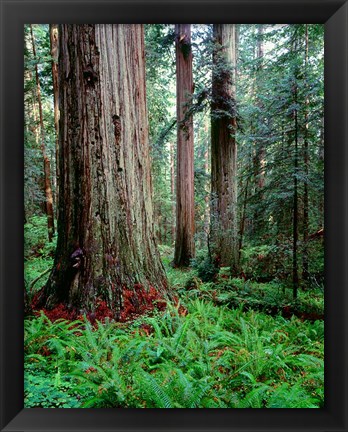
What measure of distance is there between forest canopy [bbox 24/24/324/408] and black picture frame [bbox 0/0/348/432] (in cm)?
9

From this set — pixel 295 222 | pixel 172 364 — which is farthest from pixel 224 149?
pixel 172 364

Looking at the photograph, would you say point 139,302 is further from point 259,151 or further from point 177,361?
point 259,151

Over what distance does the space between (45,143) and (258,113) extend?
233 centimetres

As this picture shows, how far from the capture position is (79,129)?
88.7 inches

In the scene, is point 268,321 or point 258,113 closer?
point 268,321

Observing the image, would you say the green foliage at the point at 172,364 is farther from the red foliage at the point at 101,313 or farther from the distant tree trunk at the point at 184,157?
the distant tree trunk at the point at 184,157

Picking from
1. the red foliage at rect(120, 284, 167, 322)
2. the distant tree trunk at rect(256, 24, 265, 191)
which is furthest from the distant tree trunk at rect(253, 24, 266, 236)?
the red foliage at rect(120, 284, 167, 322)

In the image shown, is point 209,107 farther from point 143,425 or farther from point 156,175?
point 143,425

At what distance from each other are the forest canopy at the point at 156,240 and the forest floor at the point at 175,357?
0.01 m

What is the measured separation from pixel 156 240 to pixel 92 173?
858 millimetres

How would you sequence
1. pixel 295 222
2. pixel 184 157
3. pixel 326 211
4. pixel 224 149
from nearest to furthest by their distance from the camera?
pixel 326 211 < pixel 295 222 < pixel 224 149 < pixel 184 157

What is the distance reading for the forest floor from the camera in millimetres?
1781

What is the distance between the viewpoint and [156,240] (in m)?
2.60
